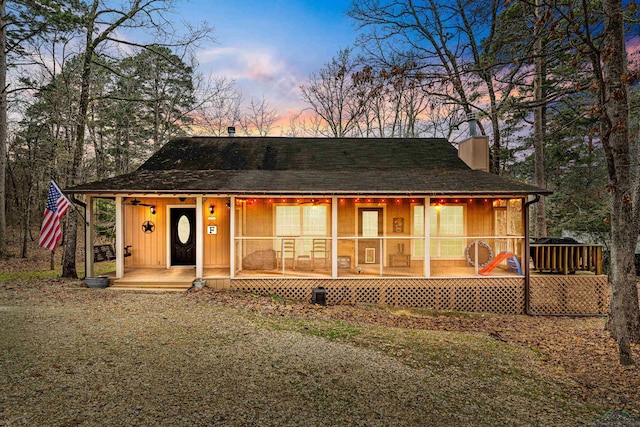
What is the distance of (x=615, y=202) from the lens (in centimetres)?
601

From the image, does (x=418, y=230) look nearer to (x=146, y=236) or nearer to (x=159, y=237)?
(x=159, y=237)

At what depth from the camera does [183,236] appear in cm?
1198

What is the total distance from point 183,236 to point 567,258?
12066mm

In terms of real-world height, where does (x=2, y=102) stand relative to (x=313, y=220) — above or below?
above

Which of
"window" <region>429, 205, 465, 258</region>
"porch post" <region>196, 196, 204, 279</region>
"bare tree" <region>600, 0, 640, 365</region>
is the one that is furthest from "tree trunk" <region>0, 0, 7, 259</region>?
"bare tree" <region>600, 0, 640, 365</region>

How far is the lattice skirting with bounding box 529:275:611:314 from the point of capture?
32.1 feet

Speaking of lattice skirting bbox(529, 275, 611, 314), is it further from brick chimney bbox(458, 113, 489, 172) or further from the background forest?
brick chimney bbox(458, 113, 489, 172)

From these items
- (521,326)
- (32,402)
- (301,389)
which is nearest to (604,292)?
(521,326)

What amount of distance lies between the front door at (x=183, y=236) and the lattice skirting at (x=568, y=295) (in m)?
10.8

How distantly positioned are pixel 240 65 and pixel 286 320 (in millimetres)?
21843

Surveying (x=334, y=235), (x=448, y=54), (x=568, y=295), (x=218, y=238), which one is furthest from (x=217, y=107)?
(x=568, y=295)

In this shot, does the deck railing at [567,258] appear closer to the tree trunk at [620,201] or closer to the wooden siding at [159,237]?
the tree trunk at [620,201]

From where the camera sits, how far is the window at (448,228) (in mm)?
12148

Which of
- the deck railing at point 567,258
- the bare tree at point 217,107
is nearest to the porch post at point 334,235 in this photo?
the deck railing at point 567,258
